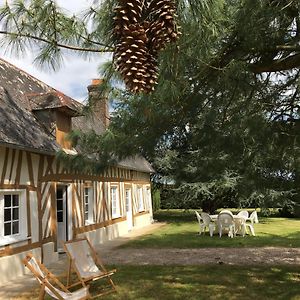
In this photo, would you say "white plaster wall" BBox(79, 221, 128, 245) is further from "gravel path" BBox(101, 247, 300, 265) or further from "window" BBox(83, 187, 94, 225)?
"gravel path" BBox(101, 247, 300, 265)

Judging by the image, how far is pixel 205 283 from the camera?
7645mm

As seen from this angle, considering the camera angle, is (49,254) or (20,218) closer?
(20,218)

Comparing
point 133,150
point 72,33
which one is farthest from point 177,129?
point 72,33

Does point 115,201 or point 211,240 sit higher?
point 115,201

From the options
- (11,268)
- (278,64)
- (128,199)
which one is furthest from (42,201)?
(128,199)

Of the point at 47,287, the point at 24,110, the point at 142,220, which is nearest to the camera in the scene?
the point at 47,287

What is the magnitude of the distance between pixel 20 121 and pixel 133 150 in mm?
4996

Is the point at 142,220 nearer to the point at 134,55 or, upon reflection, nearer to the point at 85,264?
the point at 85,264

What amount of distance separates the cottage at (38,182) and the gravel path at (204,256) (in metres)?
1.72

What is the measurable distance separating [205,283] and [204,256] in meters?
3.12

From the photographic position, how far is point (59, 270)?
30.5ft

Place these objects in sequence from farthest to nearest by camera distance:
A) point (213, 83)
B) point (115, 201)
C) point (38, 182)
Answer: point (115, 201) → point (38, 182) → point (213, 83)

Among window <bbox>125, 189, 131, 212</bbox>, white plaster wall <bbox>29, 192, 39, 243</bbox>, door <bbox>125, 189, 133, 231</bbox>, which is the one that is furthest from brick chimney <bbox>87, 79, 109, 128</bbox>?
window <bbox>125, 189, 131, 212</bbox>

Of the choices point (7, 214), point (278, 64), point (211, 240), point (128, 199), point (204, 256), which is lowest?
point (204, 256)
